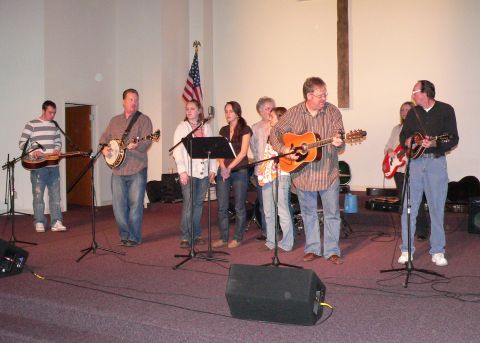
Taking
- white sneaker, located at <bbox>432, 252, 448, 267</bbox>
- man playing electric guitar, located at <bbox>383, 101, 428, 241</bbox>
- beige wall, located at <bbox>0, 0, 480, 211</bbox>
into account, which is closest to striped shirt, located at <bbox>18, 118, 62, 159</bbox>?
beige wall, located at <bbox>0, 0, 480, 211</bbox>

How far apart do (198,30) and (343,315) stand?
873cm

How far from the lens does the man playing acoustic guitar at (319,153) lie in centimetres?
501

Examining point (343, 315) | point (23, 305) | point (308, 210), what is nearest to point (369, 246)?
point (308, 210)

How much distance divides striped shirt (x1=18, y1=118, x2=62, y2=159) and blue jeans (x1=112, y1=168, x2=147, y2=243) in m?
1.83

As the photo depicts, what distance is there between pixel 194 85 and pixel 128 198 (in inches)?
190

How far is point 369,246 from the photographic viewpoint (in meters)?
6.25

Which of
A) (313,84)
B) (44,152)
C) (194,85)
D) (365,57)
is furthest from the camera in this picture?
(194,85)

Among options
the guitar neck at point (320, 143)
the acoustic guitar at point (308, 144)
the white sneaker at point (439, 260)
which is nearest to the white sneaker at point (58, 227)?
the acoustic guitar at point (308, 144)

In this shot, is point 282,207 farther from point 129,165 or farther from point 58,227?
point 58,227

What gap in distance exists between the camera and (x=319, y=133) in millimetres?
5066

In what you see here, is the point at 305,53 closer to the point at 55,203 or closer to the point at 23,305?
the point at 55,203

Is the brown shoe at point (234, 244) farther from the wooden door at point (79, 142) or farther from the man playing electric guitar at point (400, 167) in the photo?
the wooden door at point (79, 142)

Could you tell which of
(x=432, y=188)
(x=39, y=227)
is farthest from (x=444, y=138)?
(x=39, y=227)

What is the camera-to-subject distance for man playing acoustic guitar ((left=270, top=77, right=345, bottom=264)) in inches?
197
